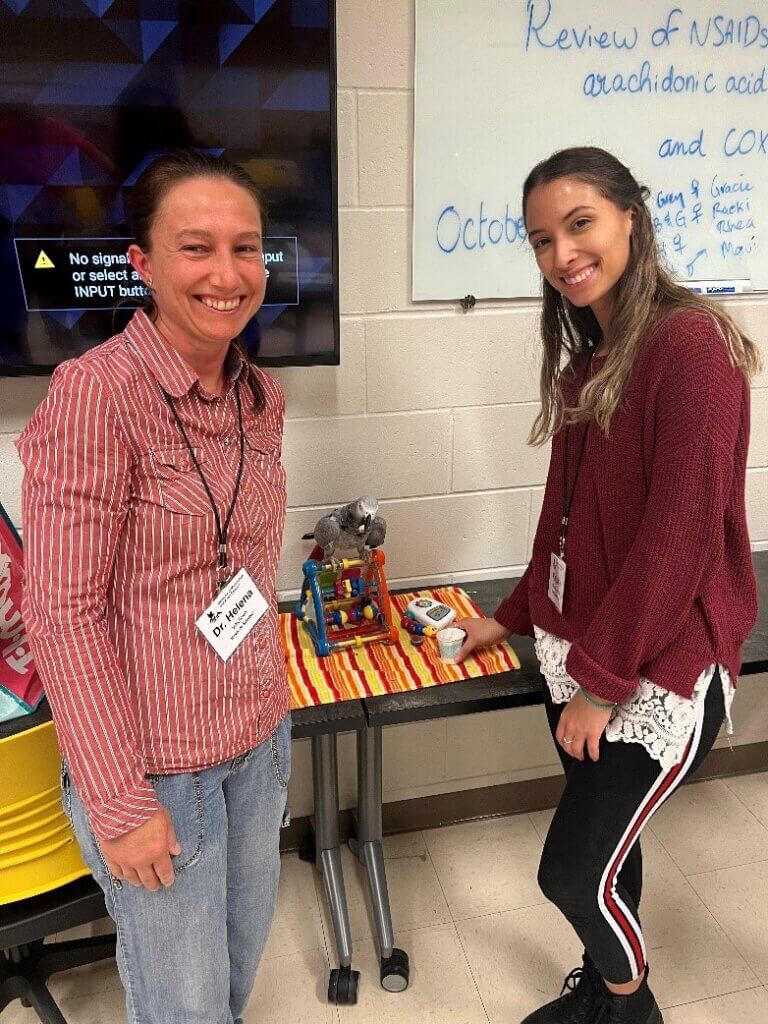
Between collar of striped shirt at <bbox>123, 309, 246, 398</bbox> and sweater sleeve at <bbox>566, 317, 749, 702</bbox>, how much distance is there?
2.20ft

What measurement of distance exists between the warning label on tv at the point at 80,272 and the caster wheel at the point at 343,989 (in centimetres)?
156

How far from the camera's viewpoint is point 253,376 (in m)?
1.16

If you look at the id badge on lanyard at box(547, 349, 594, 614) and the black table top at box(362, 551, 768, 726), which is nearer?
the id badge on lanyard at box(547, 349, 594, 614)

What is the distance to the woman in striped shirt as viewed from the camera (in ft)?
2.98

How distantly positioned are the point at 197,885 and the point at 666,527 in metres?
0.86

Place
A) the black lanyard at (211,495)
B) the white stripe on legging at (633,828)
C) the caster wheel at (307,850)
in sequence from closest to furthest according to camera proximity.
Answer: the black lanyard at (211,495)
the white stripe on legging at (633,828)
the caster wheel at (307,850)

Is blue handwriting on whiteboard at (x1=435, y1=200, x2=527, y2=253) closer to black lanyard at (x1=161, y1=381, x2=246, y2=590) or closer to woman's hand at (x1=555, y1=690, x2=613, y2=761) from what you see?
black lanyard at (x1=161, y1=381, x2=246, y2=590)

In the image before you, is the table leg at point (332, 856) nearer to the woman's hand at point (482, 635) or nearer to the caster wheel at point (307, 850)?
the caster wheel at point (307, 850)

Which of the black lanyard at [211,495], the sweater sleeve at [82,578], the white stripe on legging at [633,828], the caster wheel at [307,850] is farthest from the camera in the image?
the caster wheel at [307,850]

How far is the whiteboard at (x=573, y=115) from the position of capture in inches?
60.9

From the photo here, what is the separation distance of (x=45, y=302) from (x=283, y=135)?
22.0 inches

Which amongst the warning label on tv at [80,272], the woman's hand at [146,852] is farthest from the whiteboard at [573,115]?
the woman's hand at [146,852]

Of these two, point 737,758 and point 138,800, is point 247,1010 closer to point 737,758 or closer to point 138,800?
point 138,800

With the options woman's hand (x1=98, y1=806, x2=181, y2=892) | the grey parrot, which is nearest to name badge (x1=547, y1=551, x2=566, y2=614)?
the grey parrot
